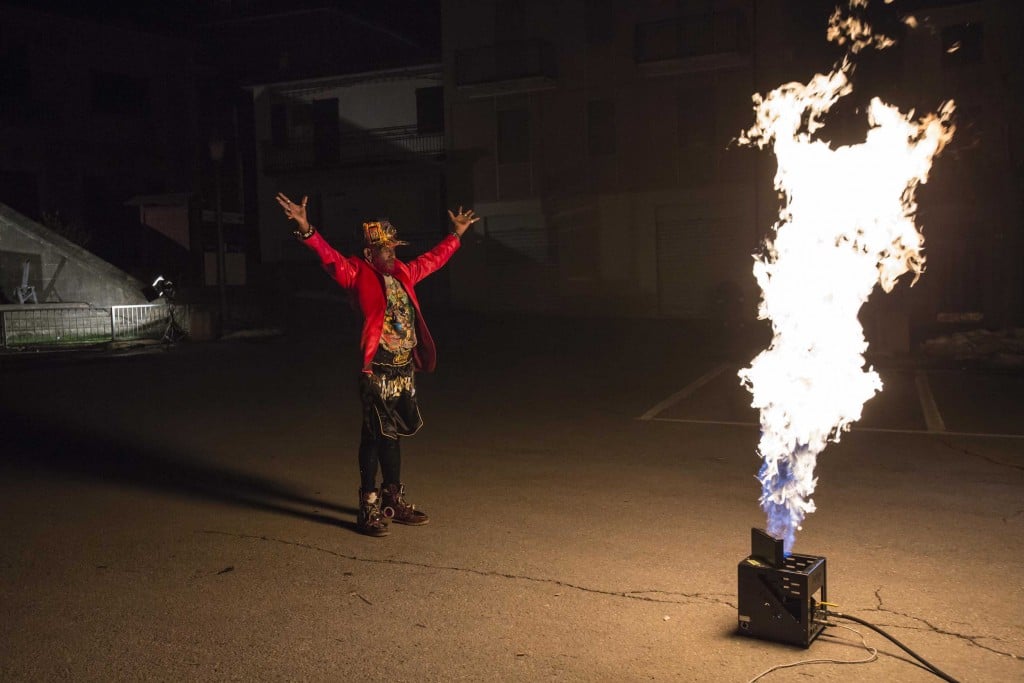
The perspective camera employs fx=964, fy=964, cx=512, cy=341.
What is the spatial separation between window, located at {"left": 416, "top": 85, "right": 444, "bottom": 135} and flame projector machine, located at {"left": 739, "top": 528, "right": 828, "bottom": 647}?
3173 centimetres

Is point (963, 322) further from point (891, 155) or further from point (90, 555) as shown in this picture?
A: point (90, 555)

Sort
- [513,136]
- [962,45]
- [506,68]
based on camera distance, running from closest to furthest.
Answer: [962,45], [506,68], [513,136]

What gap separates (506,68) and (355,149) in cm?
772

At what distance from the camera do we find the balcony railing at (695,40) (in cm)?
2817

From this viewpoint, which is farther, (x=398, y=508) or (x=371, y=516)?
(x=398, y=508)

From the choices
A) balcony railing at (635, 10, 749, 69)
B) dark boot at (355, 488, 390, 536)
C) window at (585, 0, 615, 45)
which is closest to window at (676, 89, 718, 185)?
balcony railing at (635, 10, 749, 69)

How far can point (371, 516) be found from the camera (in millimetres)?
6496

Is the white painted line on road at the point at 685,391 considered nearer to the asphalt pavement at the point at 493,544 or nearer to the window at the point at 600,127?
the asphalt pavement at the point at 493,544

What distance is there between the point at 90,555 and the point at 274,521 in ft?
4.23

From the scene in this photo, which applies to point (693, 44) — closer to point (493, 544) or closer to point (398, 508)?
point (398, 508)

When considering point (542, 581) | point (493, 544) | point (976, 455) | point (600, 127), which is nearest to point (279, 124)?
point (600, 127)

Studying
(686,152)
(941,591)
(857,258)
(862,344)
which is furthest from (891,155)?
(686,152)

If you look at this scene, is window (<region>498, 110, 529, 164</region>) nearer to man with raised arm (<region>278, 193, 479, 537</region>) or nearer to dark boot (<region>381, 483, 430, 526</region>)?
man with raised arm (<region>278, 193, 479, 537</region>)

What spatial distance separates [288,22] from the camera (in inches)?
1761
